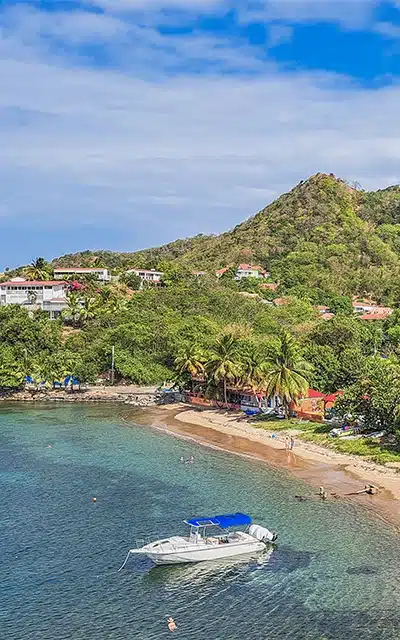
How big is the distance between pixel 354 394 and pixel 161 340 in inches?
1802

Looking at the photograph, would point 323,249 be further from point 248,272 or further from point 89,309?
point 89,309

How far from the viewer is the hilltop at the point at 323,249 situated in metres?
152

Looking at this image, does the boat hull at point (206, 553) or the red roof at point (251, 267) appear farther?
the red roof at point (251, 267)

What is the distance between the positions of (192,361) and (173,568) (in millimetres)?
45987

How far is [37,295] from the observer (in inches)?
5089

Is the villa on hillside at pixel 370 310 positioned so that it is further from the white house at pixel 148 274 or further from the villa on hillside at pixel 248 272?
the white house at pixel 148 274

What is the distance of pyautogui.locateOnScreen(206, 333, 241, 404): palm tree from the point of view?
71438 millimetres

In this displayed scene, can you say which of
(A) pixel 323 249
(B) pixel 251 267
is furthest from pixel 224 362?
(A) pixel 323 249

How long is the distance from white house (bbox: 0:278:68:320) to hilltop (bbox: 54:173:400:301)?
113 feet

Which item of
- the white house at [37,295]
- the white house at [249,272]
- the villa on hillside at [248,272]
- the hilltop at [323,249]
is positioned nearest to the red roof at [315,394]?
the white house at [37,295]

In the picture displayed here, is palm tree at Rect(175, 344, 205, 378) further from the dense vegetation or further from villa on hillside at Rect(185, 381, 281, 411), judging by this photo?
villa on hillside at Rect(185, 381, 281, 411)

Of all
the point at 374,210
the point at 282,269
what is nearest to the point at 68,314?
the point at 282,269

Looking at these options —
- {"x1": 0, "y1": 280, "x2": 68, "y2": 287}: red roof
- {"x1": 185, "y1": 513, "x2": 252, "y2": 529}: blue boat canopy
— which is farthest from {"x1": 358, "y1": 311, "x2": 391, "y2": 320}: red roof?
{"x1": 185, "y1": 513, "x2": 252, "y2": 529}: blue boat canopy

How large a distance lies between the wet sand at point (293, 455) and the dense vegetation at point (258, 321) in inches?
183
